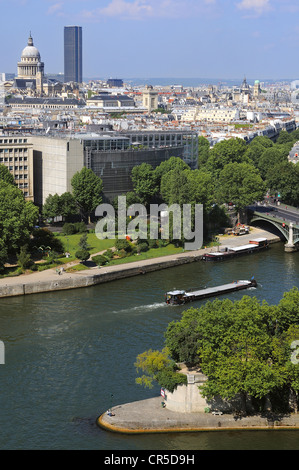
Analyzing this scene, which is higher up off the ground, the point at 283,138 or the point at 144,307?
the point at 283,138

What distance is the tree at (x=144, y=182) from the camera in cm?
5319

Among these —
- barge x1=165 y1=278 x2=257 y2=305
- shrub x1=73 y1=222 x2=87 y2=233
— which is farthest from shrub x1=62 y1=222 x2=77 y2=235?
barge x1=165 y1=278 x2=257 y2=305

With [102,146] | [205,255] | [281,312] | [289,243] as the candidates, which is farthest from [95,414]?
[102,146]

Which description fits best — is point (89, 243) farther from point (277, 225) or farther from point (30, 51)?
point (30, 51)

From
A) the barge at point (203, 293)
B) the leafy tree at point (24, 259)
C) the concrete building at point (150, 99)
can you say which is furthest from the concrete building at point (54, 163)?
the concrete building at point (150, 99)

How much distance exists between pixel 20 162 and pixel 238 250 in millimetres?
16331

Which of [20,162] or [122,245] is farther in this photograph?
[20,162]

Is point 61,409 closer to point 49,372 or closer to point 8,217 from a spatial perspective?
point 49,372

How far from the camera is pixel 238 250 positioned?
45781mm

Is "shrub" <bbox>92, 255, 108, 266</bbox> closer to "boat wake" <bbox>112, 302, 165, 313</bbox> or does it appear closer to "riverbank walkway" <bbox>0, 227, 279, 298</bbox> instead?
"riverbank walkway" <bbox>0, 227, 279, 298</bbox>

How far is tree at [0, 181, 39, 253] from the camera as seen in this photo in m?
39.3

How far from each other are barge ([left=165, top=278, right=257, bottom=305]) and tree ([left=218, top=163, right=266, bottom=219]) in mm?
14763

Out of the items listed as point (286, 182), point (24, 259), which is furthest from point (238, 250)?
point (286, 182)

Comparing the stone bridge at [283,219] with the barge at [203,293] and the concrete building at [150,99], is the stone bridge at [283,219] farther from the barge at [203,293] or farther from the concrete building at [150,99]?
the concrete building at [150,99]
